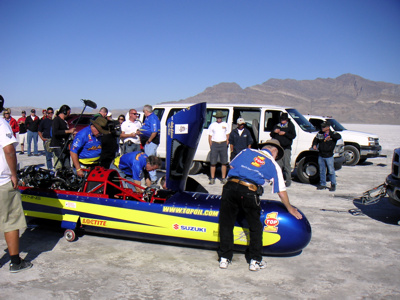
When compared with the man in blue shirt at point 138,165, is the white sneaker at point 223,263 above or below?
below

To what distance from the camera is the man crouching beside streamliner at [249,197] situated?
169 inches

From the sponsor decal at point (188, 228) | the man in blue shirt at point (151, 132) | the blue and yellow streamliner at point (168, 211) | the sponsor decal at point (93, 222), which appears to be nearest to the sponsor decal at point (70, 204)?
the blue and yellow streamliner at point (168, 211)

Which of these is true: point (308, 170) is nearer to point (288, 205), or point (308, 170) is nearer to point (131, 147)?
point (131, 147)

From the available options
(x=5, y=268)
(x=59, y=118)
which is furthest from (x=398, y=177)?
(x=59, y=118)

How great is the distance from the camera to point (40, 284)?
387 centimetres

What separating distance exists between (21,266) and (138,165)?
7.29 ft

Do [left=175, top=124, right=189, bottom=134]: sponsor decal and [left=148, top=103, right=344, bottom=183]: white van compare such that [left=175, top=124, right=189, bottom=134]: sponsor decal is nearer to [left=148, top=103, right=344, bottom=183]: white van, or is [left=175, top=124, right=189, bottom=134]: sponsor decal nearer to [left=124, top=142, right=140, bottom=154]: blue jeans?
[left=124, top=142, right=140, bottom=154]: blue jeans

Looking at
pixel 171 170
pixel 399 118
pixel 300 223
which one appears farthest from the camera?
pixel 399 118

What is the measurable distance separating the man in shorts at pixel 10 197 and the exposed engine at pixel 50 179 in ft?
4.44

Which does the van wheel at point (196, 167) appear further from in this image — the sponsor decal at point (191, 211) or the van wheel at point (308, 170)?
the sponsor decal at point (191, 211)

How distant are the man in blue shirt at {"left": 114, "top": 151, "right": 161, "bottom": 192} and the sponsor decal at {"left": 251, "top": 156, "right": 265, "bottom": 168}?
1.82 m

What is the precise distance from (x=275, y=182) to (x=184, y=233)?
1.36 meters

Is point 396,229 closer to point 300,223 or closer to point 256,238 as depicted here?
point 300,223

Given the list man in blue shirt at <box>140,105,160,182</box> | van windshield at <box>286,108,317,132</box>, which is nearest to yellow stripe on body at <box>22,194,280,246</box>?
man in blue shirt at <box>140,105,160,182</box>
